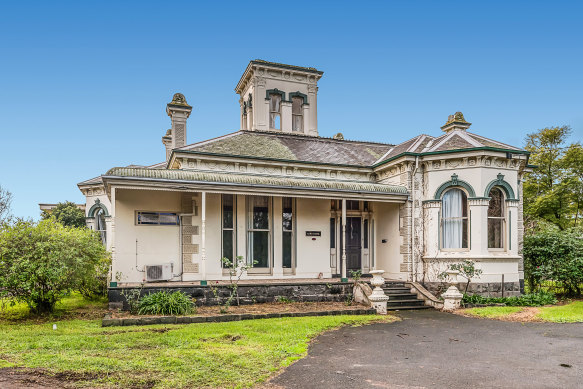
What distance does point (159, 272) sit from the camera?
39.7 feet

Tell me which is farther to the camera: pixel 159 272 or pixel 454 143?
pixel 454 143

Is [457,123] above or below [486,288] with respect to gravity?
above

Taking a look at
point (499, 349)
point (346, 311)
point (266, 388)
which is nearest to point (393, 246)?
point (346, 311)

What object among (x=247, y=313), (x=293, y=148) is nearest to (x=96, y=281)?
(x=247, y=313)

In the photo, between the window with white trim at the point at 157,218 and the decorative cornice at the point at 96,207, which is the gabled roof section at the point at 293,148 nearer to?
the window with white trim at the point at 157,218

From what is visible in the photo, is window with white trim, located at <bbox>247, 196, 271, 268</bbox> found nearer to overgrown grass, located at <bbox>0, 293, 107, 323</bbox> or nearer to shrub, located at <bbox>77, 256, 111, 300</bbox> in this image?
shrub, located at <bbox>77, 256, 111, 300</bbox>

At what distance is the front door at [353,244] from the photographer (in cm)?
1450

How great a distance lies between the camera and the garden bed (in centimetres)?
874

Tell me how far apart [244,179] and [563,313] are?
30.7ft

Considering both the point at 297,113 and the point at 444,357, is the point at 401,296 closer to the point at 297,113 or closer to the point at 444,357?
the point at 444,357

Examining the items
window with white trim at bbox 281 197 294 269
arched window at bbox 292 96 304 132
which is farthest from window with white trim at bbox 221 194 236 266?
arched window at bbox 292 96 304 132

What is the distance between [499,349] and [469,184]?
6500 millimetres

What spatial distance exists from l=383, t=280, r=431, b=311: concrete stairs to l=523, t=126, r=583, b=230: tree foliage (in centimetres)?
1369

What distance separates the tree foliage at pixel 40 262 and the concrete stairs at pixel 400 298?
27.5ft
